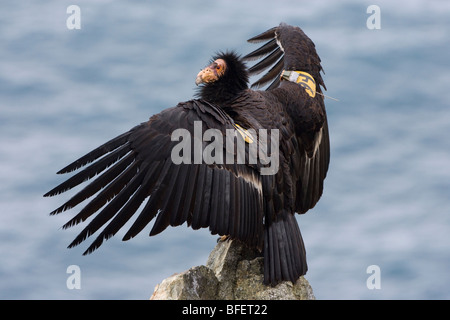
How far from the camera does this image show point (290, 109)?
10.8 metres

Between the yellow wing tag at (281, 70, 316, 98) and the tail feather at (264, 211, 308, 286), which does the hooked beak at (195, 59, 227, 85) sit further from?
the tail feather at (264, 211, 308, 286)

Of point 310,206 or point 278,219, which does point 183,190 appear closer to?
point 278,219

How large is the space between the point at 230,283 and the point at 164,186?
1.57m

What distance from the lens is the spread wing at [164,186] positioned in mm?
8891

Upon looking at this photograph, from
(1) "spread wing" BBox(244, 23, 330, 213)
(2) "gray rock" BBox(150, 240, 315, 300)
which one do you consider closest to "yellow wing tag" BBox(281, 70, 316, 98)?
(1) "spread wing" BBox(244, 23, 330, 213)

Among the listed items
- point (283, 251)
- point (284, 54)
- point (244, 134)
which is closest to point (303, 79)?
point (284, 54)

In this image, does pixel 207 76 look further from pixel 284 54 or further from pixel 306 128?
pixel 284 54

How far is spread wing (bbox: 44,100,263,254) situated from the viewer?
8891 mm

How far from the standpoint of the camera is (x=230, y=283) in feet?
31.2

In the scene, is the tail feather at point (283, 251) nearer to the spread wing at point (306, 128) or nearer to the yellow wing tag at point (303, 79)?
the spread wing at point (306, 128)

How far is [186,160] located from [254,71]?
207 inches

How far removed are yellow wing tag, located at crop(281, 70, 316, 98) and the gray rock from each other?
2.89 meters

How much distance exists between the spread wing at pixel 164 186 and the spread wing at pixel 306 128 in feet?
4.58

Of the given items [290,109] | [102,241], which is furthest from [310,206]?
[102,241]
